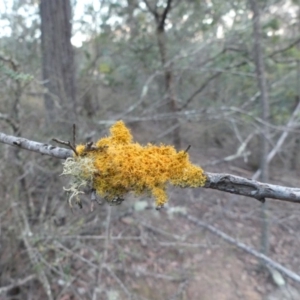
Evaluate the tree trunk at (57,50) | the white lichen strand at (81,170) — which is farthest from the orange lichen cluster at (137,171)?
the tree trunk at (57,50)

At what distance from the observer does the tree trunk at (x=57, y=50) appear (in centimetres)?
340

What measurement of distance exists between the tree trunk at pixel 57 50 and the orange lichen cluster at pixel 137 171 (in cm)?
253

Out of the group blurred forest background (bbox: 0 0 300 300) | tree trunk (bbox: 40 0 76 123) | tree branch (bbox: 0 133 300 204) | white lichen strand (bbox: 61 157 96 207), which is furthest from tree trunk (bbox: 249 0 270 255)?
white lichen strand (bbox: 61 157 96 207)

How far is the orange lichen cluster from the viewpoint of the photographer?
0.88 meters

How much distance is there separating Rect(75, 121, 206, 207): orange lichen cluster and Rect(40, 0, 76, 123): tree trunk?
8.30ft

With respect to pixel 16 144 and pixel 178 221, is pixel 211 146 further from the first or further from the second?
pixel 16 144

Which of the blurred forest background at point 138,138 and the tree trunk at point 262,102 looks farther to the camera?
the tree trunk at point 262,102

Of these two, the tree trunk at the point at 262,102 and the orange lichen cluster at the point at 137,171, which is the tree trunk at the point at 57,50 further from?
the orange lichen cluster at the point at 137,171

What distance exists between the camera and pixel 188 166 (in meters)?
0.90

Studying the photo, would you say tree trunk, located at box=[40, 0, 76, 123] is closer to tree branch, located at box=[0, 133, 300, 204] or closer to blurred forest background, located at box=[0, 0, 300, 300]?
blurred forest background, located at box=[0, 0, 300, 300]

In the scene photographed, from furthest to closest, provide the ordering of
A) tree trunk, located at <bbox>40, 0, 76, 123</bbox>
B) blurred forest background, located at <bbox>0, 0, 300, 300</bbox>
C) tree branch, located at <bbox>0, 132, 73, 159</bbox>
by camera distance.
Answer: tree trunk, located at <bbox>40, 0, 76, 123</bbox>
blurred forest background, located at <bbox>0, 0, 300, 300</bbox>
tree branch, located at <bbox>0, 132, 73, 159</bbox>

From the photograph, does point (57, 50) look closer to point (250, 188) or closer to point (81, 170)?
point (81, 170)

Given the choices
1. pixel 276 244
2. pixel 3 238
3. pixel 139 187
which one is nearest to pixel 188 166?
pixel 139 187

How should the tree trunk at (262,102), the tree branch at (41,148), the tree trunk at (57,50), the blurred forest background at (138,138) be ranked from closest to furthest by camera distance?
the tree branch at (41,148) → the blurred forest background at (138,138) → the tree trunk at (57,50) → the tree trunk at (262,102)
